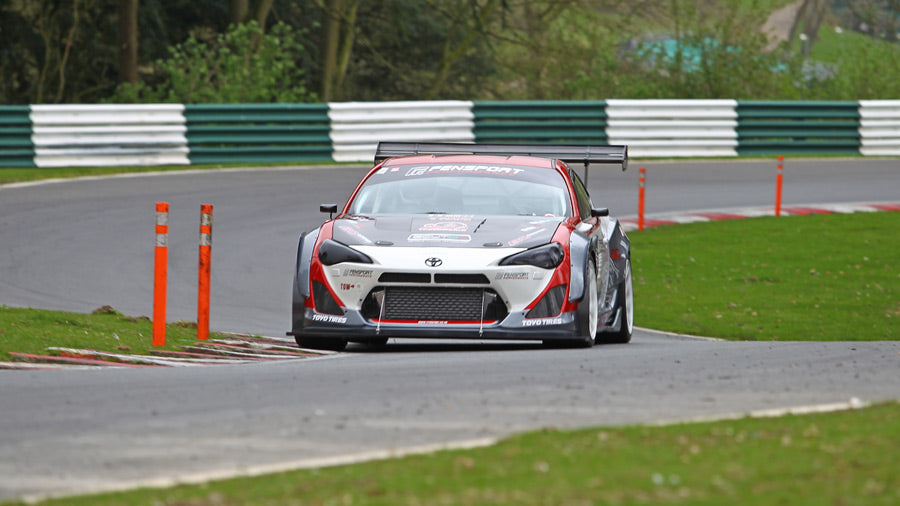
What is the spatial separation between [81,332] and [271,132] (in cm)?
1521

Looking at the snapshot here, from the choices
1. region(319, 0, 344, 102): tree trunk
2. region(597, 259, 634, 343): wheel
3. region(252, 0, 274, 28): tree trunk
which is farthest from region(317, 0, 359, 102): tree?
region(597, 259, 634, 343): wheel

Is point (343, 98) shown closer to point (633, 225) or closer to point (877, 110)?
point (877, 110)

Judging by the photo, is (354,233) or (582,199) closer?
(354,233)

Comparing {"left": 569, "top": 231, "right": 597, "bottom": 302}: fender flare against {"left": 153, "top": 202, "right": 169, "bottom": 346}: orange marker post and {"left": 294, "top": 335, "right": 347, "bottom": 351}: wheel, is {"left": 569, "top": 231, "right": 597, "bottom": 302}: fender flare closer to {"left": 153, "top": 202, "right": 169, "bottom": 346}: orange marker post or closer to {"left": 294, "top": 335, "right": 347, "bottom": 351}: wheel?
{"left": 294, "top": 335, "right": 347, "bottom": 351}: wheel

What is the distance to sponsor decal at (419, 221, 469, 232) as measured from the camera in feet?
32.9

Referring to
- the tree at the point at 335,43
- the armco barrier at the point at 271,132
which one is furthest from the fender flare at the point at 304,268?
the tree at the point at 335,43

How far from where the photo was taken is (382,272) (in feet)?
31.8

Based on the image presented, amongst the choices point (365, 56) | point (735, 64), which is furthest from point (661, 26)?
point (365, 56)

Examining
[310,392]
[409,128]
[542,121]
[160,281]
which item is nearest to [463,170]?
[160,281]

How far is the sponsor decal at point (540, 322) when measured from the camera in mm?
9719

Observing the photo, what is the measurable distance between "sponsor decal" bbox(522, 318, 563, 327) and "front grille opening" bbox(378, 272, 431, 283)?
28.4 inches

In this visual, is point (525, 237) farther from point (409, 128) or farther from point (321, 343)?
point (409, 128)

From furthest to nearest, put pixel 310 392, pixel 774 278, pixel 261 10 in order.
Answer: pixel 261 10 → pixel 774 278 → pixel 310 392

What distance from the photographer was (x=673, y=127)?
89.0 ft
